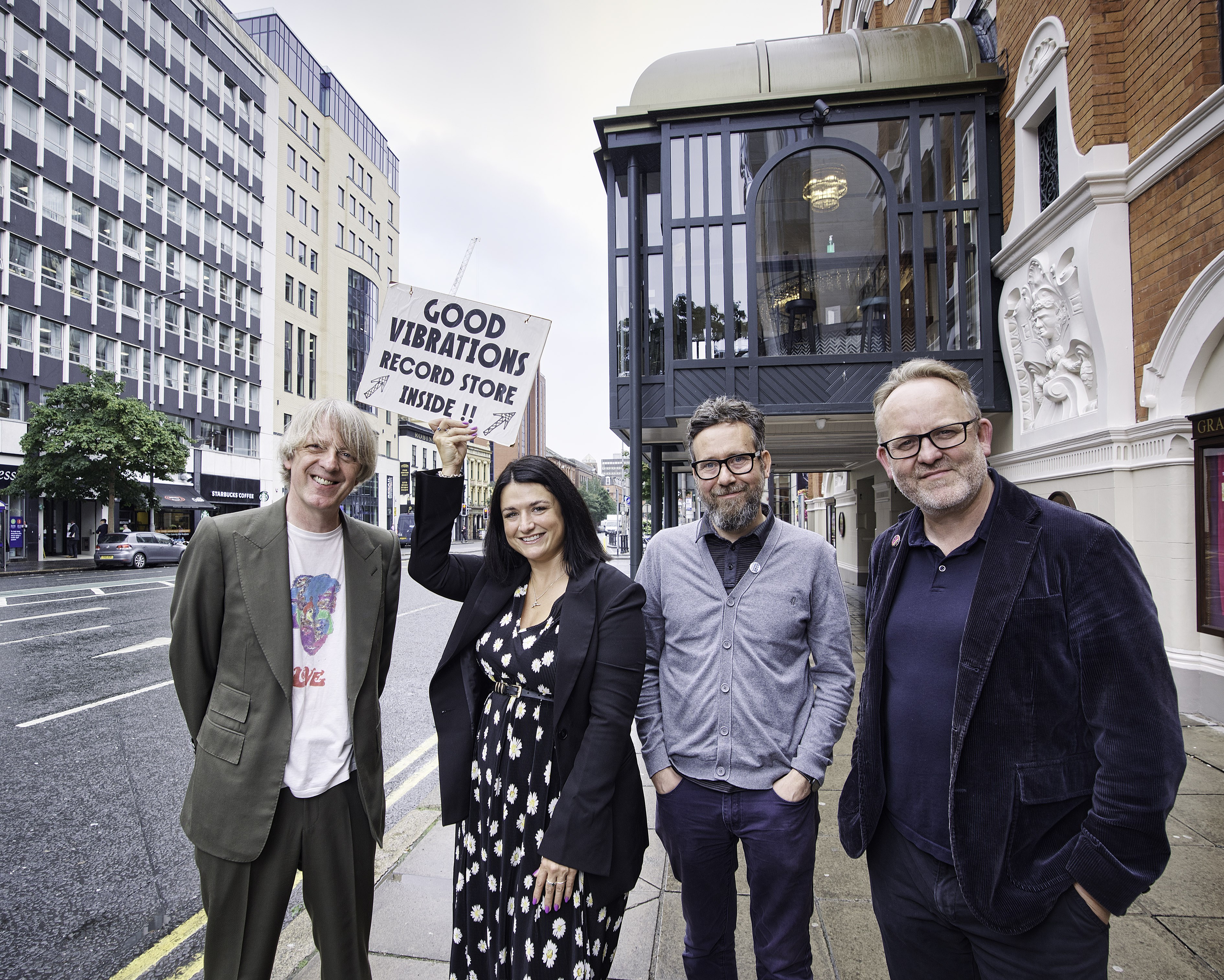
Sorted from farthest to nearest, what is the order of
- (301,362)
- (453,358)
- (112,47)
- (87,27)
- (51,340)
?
(301,362) → (112,47) → (87,27) → (51,340) → (453,358)

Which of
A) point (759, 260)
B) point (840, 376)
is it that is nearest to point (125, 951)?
point (840, 376)

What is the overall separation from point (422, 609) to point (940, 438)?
44.5ft

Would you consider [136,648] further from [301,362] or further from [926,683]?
[301,362]

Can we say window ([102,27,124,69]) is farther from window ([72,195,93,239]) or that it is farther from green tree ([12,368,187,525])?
green tree ([12,368,187,525])

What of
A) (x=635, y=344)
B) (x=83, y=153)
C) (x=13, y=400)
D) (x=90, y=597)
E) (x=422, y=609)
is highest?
(x=83, y=153)

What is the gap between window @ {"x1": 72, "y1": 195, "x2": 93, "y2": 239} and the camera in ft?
91.3

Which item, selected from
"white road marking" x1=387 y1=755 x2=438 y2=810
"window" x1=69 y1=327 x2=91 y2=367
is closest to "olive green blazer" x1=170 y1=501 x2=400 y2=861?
"white road marking" x1=387 y1=755 x2=438 y2=810

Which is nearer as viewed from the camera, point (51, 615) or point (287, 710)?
point (287, 710)

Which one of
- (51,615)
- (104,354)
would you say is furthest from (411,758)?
(104,354)

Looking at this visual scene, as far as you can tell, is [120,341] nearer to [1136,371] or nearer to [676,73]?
[676,73]

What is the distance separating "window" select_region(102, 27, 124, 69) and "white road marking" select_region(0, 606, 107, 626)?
3008cm

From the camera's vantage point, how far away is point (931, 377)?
5.67 feet

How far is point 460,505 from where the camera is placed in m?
2.60

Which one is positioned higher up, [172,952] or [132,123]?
[132,123]
